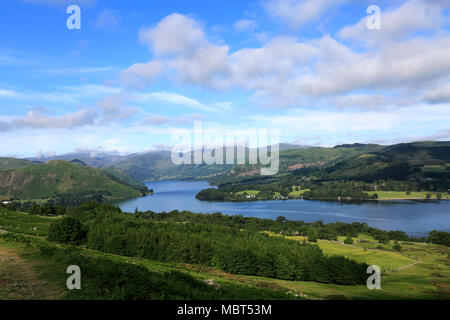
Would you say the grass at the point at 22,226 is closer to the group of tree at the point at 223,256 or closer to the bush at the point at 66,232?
the bush at the point at 66,232

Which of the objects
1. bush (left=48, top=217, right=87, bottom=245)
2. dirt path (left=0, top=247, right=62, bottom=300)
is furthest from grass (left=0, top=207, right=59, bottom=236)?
dirt path (left=0, top=247, right=62, bottom=300)

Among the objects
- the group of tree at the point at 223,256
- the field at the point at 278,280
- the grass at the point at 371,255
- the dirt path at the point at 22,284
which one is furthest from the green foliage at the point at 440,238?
the dirt path at the point at 22,284

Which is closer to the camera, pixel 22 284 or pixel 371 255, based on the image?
pixel 22 284

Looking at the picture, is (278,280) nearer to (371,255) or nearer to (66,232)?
(66,232)

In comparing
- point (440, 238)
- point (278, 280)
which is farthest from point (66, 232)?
point (440, 238)
